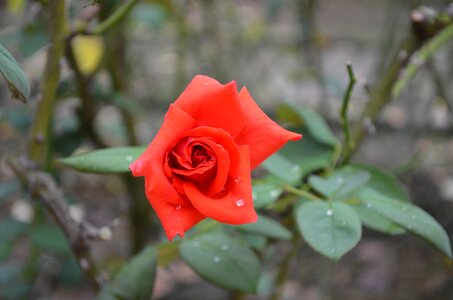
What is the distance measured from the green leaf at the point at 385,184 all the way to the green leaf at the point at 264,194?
14 centimetres

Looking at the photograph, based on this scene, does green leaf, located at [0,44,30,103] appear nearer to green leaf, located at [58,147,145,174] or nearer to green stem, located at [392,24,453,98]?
green leaf, located at [58,147,145,174]

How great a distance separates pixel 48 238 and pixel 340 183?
26.1 inches

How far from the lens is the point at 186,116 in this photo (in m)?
0.58

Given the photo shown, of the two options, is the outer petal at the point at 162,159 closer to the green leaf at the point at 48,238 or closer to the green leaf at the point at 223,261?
the green leaf at the point at 223,261

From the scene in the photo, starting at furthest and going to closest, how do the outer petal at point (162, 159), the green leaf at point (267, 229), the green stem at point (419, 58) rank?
the green stem at point (419, 58) → the green leaf at point (267, 229) → the outer petal at point (162, 159)

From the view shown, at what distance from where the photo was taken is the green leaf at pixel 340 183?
27.9 inches

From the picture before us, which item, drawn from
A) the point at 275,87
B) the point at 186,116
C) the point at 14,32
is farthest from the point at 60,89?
the point at 275,87

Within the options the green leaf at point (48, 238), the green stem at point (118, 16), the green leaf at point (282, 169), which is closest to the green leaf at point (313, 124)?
the green leaf at point (282, 169)

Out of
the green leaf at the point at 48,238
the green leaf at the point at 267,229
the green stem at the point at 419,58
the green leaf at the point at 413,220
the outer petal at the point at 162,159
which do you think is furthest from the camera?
the green leaf at the point at 48,238

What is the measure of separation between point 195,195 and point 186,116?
0.07 m

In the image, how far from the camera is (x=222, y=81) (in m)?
1.86

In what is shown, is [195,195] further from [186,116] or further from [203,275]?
[203,275]

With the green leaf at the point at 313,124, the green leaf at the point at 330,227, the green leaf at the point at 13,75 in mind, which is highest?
the green leaf at the point at 13,75

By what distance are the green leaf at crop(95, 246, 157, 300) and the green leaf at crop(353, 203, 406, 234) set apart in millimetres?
252
